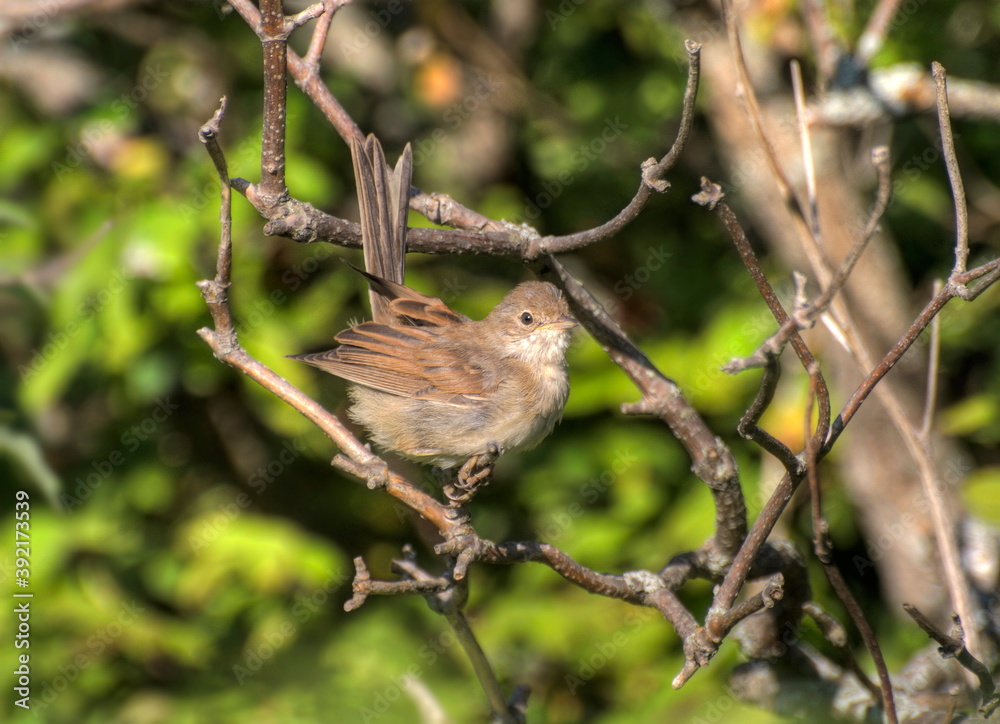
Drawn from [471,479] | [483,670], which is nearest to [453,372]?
[471,479]

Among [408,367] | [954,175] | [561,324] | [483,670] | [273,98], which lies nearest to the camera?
[954,175]

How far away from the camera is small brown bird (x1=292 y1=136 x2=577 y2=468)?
11.7 feet

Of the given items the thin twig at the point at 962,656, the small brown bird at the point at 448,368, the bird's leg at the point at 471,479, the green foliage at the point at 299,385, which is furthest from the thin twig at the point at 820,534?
the green foliage at the point at 299,385

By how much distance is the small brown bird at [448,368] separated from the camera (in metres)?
3.55

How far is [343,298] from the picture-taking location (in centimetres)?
496

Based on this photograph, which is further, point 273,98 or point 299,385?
point 299,385

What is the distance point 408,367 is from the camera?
3.77 metres

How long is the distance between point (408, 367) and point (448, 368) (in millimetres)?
163

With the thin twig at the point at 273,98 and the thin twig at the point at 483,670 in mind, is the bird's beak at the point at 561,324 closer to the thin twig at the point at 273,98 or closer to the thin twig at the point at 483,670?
the thin twig at the point at 483,670

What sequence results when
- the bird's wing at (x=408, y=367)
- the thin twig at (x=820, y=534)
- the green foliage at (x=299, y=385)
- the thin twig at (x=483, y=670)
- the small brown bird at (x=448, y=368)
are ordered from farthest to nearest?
the green foliage at (x=299, y=385)
the bird's wing at (x=408, y=367)
the small brown bird at (x=448, y=368)
the thin twig at (x=483, y=670)
the thin twig at (x=820, y=534)

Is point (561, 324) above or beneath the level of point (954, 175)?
beneath

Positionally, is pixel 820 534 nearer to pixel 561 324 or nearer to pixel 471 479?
pixel 471 479

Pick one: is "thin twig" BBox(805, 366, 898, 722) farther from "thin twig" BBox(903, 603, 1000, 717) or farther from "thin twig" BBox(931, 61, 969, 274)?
"thin twig" BBox(931, 61, 969, 274)

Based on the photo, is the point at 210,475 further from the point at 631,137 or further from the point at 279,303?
Answer: the point at 631,137
